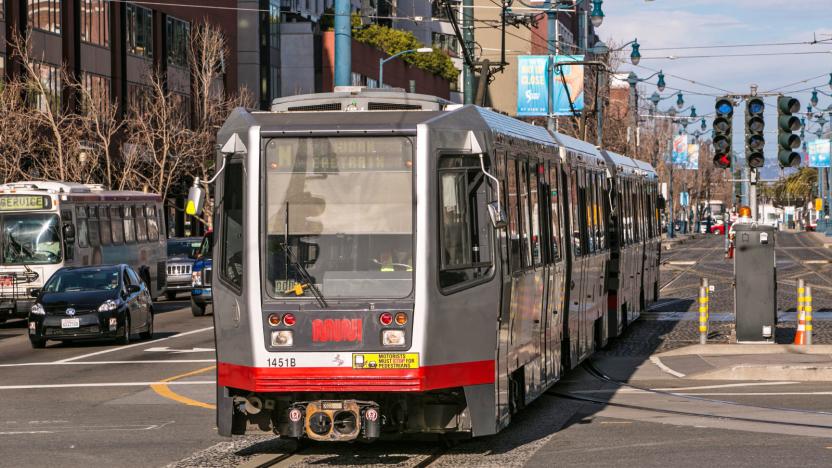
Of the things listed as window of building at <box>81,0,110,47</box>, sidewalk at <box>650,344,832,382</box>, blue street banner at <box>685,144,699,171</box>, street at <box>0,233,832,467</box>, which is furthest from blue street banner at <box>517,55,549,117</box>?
blue street banner at <box>685,144,699,171</box>

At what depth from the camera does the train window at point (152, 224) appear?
44.2 meters

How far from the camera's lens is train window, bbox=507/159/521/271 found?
14040mm

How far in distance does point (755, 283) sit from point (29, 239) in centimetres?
1916

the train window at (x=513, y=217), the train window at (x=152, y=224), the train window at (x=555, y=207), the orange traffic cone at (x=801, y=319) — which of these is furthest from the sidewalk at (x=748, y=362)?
the train window at (x=152, y=224)

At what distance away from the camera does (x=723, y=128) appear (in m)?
24.4

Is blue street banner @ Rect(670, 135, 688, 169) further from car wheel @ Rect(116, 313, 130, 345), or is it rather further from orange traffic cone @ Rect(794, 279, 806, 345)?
orange traffic cone @ Rect(794, 279, 806, 345)

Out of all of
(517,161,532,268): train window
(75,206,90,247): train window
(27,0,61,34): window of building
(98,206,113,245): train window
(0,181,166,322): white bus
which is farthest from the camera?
(27,0,61,34): window of building

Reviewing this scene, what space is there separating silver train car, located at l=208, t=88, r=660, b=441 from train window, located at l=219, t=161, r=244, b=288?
1 centimetres

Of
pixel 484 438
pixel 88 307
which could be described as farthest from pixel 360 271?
pixel 88 307

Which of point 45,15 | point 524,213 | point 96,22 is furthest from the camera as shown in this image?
point 96,22

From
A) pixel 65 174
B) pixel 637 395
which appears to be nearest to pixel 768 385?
pixel 637 395

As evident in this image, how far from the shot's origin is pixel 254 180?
1259cm

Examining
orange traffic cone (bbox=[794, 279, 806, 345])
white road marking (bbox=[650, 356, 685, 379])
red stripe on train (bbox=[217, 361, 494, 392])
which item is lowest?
white road marking (bbox=[650, 356, 685, 379])

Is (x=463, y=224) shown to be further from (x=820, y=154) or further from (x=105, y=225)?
(x=820, y=154)
